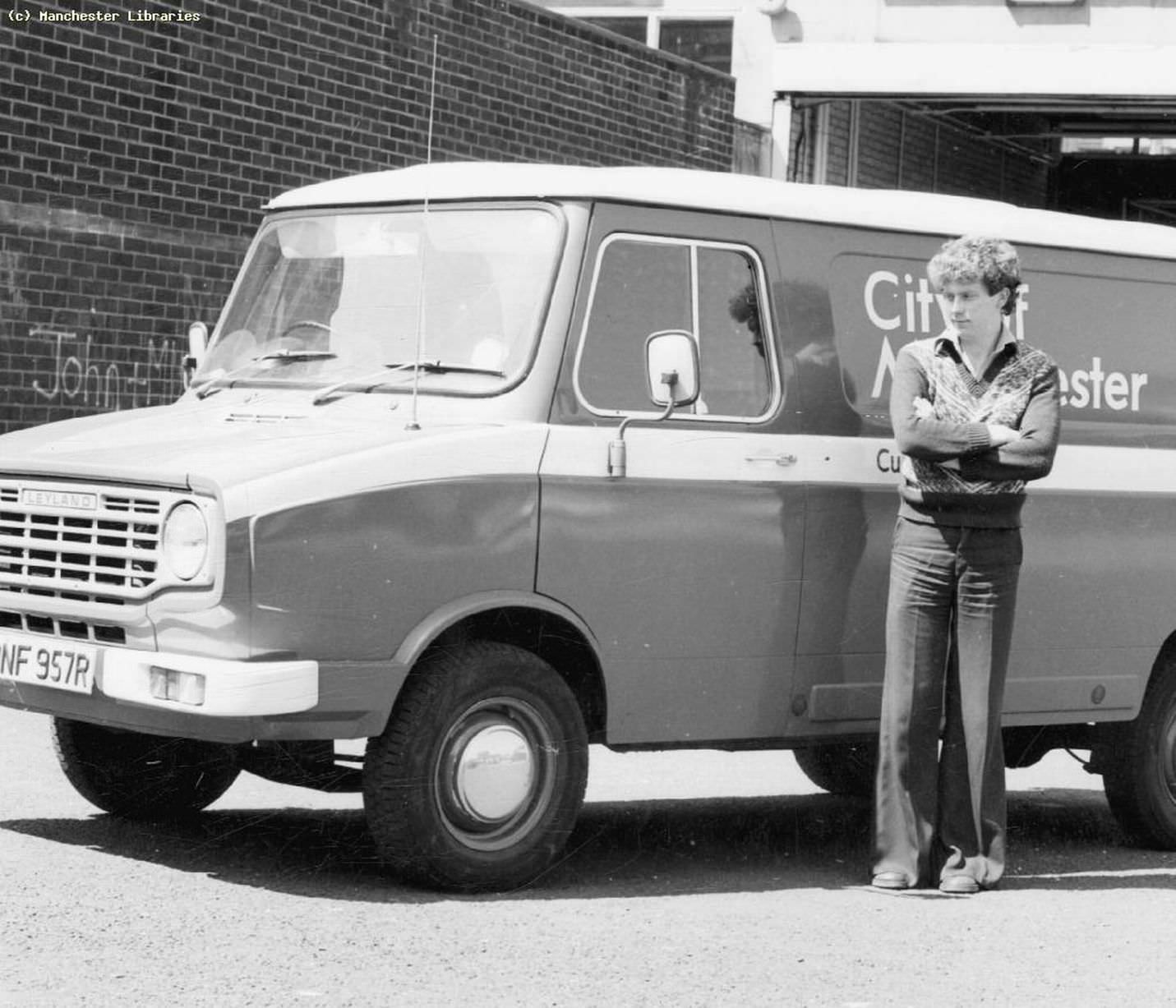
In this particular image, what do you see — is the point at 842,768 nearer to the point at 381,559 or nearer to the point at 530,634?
the point at 530,634

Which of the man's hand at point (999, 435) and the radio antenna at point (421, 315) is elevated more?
the radio antenna at point (421, 315)

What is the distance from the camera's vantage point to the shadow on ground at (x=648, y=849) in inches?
286

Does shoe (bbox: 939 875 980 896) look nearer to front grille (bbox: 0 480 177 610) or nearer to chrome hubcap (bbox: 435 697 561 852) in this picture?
chrome hubcap (bbox: 435 697 561 852)

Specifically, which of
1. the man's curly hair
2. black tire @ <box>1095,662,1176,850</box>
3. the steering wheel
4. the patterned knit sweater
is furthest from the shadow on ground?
the man's curly hair

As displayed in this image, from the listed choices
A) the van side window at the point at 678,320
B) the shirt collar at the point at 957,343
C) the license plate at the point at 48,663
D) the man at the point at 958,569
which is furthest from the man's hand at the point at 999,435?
the license plate at the point at 48,663

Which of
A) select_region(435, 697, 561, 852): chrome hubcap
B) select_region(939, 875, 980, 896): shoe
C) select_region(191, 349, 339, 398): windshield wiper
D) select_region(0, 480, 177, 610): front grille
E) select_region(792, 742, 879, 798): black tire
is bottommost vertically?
select_region(792, 742, 879, 798): black tire

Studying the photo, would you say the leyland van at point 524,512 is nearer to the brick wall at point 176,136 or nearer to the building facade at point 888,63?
the brick wall at point 176,136

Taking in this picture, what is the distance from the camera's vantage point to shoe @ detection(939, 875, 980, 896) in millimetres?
7477

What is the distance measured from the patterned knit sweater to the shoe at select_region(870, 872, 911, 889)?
3.77 feet

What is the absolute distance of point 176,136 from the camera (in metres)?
13.3

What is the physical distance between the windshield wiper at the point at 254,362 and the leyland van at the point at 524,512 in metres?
0.03

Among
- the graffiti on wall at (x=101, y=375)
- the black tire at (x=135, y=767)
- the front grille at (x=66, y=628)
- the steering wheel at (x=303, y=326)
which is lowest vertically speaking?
the black tire at (x=135, y=767)

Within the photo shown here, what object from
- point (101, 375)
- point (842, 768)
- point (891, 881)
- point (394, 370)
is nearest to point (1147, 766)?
point (842, 768)

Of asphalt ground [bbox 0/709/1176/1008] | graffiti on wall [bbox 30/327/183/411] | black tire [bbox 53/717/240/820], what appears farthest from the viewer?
graffiti on wall [bbox 30/327/183/411]
